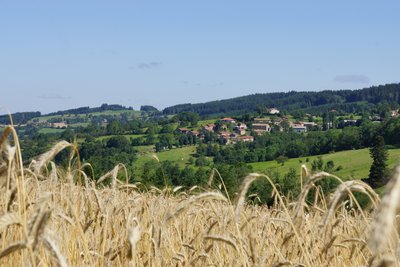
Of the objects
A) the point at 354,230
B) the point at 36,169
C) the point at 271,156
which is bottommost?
the point at 271,156

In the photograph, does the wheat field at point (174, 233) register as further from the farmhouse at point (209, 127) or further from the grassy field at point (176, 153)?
the farmhouse at point (209, 127)

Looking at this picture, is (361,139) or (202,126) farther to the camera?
(202,126)

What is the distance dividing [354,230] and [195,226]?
129 cm

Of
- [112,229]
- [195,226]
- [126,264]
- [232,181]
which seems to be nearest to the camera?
[126,264]

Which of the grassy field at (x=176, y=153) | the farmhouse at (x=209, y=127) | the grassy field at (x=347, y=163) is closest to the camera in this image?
the grassy field at (x=347, y=163)

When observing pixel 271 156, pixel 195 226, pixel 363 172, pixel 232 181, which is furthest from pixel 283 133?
pixel 195 226

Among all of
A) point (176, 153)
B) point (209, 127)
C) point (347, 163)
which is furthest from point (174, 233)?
point (209, 127)

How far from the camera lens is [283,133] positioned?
585 feet

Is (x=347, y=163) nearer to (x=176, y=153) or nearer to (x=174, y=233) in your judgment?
(x=176, y=153)

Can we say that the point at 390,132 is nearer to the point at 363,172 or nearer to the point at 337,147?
the point at 337,147

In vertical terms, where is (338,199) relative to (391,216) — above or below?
below

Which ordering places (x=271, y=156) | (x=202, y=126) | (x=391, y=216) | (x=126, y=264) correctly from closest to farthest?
(x=391, y=216), (x=126, y=264), (x=271, y=156), (x=202, y=126)

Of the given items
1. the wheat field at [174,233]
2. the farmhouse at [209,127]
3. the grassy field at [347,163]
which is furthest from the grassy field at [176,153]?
the wheat field at [174,233]

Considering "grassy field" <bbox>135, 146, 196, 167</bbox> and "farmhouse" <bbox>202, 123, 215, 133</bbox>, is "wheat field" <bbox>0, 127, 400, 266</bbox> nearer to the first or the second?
"grassy field" <bbox>135, 146, 196, 167</bbox>
